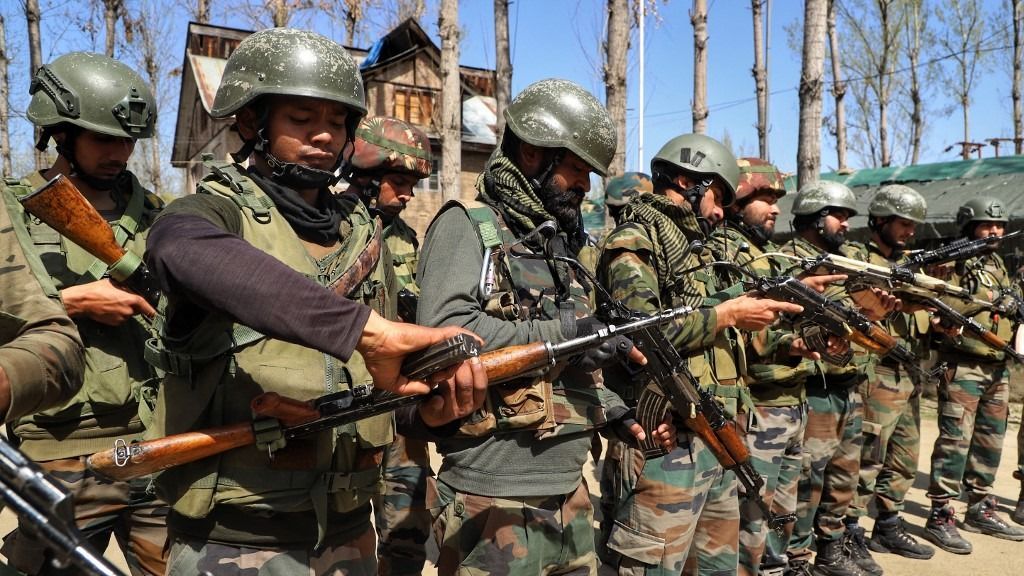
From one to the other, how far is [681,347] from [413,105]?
72.2 ft

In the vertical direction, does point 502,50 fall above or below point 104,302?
above

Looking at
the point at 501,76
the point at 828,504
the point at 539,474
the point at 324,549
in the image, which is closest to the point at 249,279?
the point at 324,549

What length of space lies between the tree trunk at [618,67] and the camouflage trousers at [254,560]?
872 centimetres

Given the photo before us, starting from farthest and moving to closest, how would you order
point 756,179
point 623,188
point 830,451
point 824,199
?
point 824,199 → point 623,188 → point 830,451 → point 756,179

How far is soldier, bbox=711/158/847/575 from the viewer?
4289 mm

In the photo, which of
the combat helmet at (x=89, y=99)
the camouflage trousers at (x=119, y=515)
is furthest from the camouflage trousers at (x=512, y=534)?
the combat helmet at (x=89, y=99)

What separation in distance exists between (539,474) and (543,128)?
1244 millimetres

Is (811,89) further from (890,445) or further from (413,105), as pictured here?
(413,105)

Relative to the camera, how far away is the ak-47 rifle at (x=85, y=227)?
8.32ft

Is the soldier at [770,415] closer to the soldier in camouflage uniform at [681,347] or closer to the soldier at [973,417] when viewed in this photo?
the soldier in camouflage uniform at [681,347]

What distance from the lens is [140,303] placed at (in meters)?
2.86

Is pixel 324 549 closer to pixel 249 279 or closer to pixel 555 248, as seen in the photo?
pixel 249 279

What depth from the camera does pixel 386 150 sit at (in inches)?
181

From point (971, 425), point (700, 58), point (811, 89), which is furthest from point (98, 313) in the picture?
point (700, 58)
